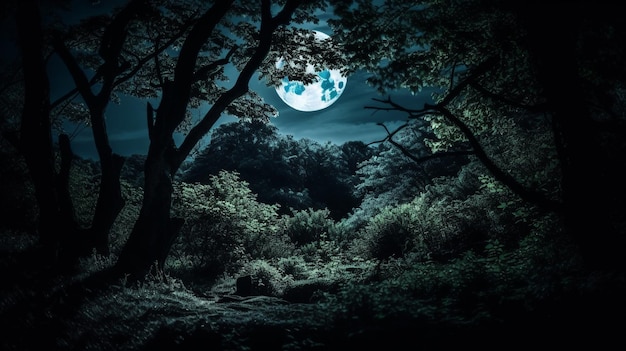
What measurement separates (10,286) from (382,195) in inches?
780

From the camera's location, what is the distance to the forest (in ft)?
14.1

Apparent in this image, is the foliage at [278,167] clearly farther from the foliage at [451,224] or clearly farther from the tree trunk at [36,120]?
the tree trunk at [36,120]

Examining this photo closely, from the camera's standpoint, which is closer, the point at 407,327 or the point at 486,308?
the point at 407,327

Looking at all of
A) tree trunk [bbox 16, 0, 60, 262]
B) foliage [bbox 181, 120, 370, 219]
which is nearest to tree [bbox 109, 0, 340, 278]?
tree trunk [bbox 16, 0, 60, 262]

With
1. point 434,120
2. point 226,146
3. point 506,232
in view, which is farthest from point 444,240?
point 226,146

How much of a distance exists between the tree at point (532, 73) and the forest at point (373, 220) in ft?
0.10

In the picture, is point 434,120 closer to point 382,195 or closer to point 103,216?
point 103,216

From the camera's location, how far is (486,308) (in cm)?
464

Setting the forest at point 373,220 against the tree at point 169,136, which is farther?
the tree at point 169,136

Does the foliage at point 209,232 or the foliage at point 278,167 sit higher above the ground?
the foliage at point 278,167

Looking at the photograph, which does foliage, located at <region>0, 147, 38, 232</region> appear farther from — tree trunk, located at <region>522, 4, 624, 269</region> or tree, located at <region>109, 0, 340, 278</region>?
tree trunk, located at <region>522, 4, 624, 269</region>

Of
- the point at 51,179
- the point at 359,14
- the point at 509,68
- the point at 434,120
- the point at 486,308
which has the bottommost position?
the point at 486,308

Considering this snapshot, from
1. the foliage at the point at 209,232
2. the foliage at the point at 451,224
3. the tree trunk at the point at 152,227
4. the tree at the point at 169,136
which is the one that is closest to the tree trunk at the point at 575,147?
the foliage at the point at 451,224

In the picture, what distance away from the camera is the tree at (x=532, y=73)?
4.79 m
